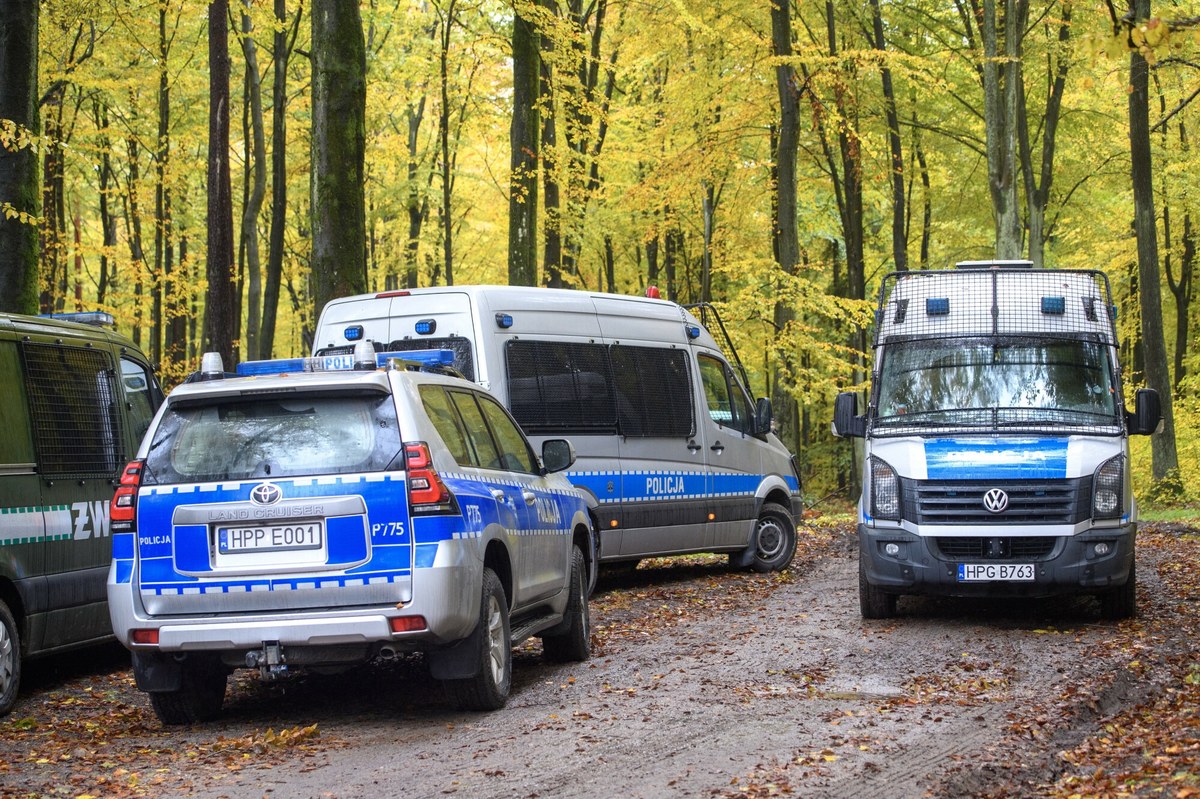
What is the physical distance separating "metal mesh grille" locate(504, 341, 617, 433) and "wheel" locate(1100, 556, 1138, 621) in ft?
16.4

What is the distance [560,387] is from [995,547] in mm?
4583

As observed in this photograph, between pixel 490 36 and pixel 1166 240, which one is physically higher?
pixel 490 36

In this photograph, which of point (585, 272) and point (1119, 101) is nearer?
point (1119, 101)

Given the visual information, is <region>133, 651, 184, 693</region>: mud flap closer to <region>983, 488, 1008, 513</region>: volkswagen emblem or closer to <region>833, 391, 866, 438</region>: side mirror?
<region>983, 488, 1008, 513</region>: volkswagen emblem

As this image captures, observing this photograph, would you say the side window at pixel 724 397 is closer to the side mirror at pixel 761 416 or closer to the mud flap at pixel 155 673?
the side mirror at pixel 761 416

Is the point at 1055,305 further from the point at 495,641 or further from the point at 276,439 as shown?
the point at 276,439

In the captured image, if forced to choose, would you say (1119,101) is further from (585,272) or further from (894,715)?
(894,715)

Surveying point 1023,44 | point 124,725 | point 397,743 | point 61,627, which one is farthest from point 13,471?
point 1023,44

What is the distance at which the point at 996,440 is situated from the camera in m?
10.4

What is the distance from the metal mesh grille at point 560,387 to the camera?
12508 mm

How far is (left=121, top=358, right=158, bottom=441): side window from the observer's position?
34.8 feet

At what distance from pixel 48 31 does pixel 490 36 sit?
794cm

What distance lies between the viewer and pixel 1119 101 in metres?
30.0

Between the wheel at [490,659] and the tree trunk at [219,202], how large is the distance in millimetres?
13234
